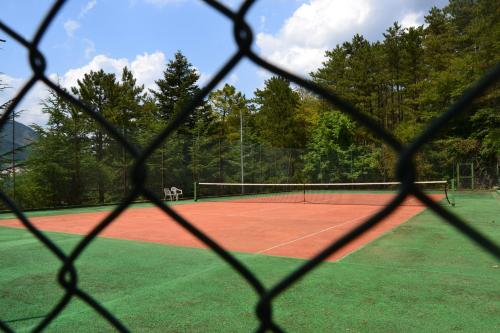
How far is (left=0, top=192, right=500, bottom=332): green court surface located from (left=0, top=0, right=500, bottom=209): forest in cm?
285

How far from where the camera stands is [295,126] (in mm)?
33656

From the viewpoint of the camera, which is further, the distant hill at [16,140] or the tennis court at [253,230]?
the distant hill at [16,140]

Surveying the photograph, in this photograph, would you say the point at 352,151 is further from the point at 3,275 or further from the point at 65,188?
the point at 3,275

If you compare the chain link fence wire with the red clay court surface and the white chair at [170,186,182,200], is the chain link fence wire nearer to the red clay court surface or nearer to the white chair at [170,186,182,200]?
the red clay court surface

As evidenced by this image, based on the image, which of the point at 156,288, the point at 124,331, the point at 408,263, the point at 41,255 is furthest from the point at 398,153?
the point at 41,255

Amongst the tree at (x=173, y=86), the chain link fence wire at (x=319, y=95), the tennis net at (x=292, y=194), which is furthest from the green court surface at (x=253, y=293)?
the tree at (x=173, y=86)

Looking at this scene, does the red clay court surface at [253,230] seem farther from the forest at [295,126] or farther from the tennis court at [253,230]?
the forest at [295,126]

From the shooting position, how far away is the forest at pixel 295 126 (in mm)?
14250

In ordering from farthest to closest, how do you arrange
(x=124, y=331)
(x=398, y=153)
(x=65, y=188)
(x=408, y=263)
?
(x=65, y=188) < (x=408, y=263) < (x=124, y=331) < (x=398, y=153)

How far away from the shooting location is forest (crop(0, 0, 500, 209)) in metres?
14.2

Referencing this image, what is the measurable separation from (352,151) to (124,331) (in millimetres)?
24887

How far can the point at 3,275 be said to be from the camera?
457 cm

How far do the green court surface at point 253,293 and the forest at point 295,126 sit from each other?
112 inches

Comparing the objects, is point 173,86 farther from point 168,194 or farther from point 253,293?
point 253,293
